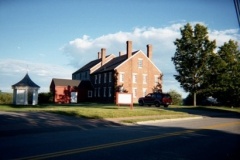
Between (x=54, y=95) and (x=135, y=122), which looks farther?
(x=54, y=95)

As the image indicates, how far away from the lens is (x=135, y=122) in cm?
1880

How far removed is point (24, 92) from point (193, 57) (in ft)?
86.8

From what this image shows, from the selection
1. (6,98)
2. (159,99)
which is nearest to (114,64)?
(159,99)

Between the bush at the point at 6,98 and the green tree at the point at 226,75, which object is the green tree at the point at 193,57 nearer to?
the green tree at the point at 226,75

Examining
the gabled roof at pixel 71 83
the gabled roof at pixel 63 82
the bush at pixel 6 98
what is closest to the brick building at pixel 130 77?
the gabled roof at pixel 71 83

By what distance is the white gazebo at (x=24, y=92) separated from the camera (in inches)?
1505

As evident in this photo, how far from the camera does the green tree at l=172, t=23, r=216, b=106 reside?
147ft

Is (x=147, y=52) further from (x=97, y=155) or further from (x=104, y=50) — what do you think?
(x=97, y=155)

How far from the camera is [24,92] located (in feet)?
126

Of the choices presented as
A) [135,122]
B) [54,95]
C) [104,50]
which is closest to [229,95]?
[104,50]

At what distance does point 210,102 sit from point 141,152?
48472mm

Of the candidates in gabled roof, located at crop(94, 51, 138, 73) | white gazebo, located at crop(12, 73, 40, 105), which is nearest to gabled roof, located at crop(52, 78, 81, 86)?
gabled roof, located at crop(94, 51, 138, 73)

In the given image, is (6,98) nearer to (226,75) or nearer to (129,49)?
(129,49)

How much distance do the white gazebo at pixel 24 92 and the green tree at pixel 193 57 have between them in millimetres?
22893
